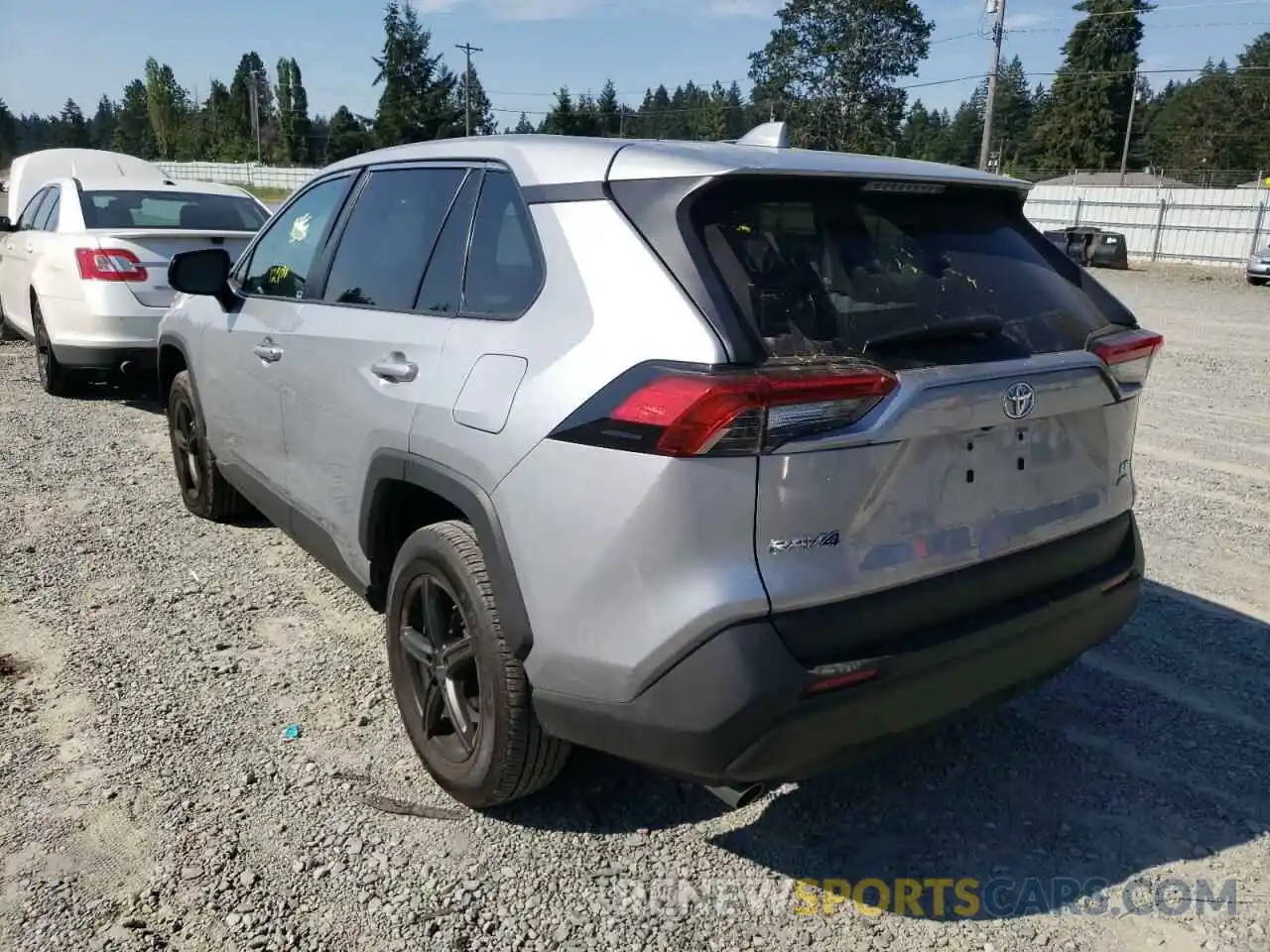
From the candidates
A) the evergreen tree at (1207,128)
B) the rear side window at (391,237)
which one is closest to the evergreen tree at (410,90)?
the evergreen tree at (1207,128)

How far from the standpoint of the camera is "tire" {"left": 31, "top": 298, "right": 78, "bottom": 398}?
774 centimetres

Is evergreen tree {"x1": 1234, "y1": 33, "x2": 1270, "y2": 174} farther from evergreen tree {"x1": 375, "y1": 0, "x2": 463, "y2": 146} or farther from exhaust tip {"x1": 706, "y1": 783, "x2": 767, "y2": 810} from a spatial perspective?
exhaust tip {"x1": 706, "y1": 783, "x2": 767, "y2": 810}

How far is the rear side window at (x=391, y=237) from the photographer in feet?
9.94

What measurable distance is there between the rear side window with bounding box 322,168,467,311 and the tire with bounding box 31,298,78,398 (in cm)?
530

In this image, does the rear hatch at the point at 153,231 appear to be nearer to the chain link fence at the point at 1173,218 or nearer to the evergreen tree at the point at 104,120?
the chain link fence at the point at 1173,218

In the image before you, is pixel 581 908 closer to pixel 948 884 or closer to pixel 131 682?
pixel 948 884

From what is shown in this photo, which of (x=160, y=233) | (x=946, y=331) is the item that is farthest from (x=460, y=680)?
(x=160, y=233)

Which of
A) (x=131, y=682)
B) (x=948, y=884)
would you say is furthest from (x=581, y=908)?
(x=131, y=682)

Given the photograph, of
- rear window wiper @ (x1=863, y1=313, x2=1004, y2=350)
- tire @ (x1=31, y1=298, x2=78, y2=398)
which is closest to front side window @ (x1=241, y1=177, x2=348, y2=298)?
rear window wiper @ (x1=863, y1=313, x2=1004, y2=350)

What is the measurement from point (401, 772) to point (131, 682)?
1.21m

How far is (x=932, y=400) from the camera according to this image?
84.4 inches

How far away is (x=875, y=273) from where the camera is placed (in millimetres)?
2334

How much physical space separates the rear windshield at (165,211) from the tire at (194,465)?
279 centimetres

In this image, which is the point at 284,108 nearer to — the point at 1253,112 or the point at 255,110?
the point at 255,110
